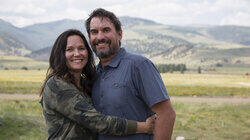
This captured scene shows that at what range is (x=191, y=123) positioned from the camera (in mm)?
17641

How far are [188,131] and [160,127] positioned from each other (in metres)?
13.0

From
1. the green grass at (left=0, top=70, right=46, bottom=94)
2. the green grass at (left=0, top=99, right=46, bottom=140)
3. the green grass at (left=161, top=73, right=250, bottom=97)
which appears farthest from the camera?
the green grass at (left=161, top=73, right=250, bottom=97)

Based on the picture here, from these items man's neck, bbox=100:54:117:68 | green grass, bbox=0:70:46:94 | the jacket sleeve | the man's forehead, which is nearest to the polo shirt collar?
man's neck, bbox=100:54:117:68

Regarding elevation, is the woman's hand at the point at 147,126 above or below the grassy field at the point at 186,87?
above

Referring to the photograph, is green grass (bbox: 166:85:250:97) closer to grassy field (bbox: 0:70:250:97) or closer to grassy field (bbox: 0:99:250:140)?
grassy field (bbox: 0:70:250:97)

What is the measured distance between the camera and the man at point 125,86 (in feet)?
10.5

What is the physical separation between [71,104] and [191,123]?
15.3 m

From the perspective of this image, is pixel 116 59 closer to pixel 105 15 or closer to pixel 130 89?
pixel 130 89

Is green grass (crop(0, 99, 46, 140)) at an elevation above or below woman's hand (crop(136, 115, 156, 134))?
below

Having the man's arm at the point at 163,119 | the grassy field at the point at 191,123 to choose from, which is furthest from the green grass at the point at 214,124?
the man's arm at the point at 163,119

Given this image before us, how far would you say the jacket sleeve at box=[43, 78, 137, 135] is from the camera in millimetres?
3297

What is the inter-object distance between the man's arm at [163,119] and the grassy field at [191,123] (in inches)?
399

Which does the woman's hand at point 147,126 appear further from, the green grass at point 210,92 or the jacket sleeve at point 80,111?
the green grass at point 210,92

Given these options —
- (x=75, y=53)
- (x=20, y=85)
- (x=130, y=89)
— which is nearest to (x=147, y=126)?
(x=130, y=89)
